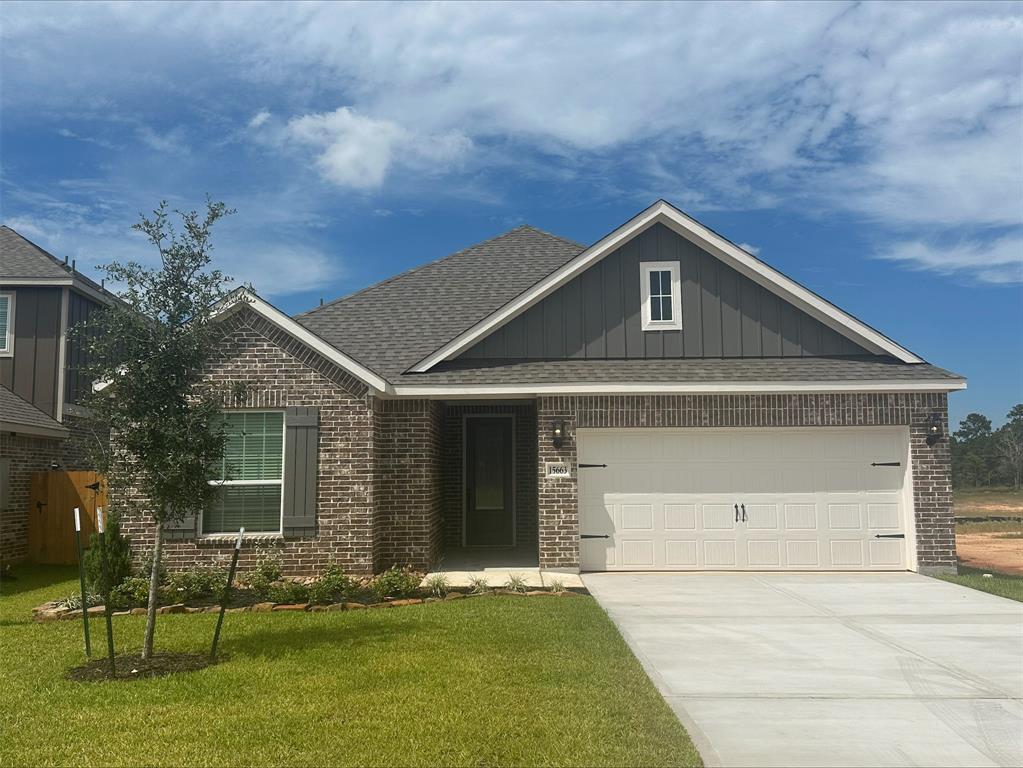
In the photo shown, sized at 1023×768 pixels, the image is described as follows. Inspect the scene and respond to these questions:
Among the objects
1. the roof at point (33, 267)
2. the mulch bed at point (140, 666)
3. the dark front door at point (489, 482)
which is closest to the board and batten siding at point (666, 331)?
the dark front door at point (489, 482)

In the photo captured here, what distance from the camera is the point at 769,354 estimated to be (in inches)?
493

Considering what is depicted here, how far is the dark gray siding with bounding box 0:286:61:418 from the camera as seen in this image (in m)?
15.4

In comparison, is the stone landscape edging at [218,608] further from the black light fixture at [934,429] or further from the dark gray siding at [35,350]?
the black light fixture at [934,429]

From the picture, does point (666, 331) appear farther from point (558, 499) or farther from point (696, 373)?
point (558, 499)

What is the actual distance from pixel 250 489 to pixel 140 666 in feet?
14.8

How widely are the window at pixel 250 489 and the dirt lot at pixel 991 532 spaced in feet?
38.9

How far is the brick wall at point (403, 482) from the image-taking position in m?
11.9

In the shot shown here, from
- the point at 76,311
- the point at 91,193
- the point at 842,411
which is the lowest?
the point at 842,411

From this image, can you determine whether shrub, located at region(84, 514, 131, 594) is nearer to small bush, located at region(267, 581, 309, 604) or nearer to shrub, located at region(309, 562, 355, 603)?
small bush, located at region(267, 581, 309, 604)

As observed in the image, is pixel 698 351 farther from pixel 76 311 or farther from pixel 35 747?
pixel 76 311

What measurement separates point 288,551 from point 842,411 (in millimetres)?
8624

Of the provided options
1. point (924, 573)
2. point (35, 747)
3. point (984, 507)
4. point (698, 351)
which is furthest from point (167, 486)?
point (984, 507)

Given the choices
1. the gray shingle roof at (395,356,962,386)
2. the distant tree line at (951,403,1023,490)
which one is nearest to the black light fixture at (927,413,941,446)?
the gray shingle roof at (395,356,962,386)

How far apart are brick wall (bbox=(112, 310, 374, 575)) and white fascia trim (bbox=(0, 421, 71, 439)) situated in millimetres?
3315
